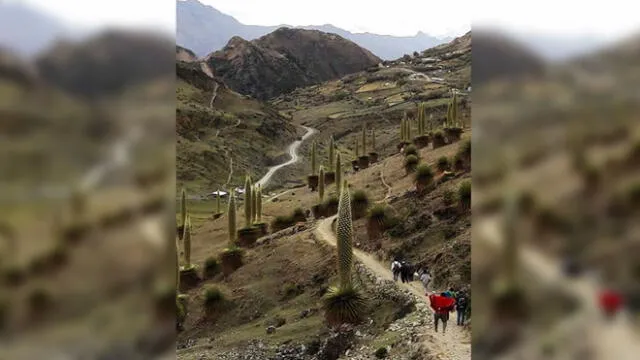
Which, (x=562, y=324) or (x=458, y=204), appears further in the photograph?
(x=458, y=204)

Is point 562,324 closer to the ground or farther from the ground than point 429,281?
farther from the ground

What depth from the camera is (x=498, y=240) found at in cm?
194

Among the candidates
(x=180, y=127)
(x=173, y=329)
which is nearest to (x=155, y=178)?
(x=173, y=329)

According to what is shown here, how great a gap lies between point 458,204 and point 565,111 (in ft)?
52.7

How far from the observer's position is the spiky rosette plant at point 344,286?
37.0ft

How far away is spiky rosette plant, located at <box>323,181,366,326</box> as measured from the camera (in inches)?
444

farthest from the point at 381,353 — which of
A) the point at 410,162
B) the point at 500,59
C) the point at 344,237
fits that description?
the point at 410,162

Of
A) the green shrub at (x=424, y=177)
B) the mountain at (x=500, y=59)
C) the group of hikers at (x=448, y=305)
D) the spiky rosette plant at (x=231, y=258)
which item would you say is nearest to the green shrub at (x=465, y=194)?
the group of hikers at (x=448, y=305)

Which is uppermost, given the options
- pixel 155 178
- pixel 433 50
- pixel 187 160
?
pixel 433 50

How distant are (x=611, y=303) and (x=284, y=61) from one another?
128m

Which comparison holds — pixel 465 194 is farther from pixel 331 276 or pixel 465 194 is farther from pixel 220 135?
pixel 220 135

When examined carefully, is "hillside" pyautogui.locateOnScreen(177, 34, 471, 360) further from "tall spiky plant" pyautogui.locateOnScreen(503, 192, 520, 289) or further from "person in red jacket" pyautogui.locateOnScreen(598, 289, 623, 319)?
"person in red jacket" pyautogui.locateOnScreen(598, 289, 623, 319)

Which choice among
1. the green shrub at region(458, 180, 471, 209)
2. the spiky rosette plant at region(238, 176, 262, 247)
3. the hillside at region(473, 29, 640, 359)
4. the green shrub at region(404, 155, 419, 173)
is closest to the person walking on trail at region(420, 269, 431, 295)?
the green shrub at region(458, 180, 471, 209)

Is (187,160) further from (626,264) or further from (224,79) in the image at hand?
(224,79)
